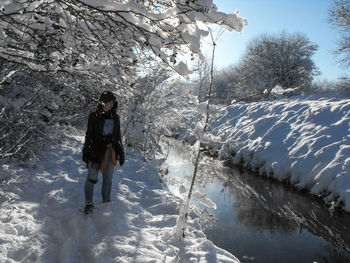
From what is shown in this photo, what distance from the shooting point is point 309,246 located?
541cm

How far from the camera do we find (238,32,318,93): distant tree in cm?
2983

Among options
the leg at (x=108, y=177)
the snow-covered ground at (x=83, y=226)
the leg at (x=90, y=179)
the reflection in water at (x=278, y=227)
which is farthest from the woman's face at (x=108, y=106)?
the reflection in water at (x=278, y=227)

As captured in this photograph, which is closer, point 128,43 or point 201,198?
point 128,43

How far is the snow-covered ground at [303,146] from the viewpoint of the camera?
7.83 metres

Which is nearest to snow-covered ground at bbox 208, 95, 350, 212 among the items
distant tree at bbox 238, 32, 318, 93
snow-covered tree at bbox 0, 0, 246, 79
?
snow-covered tree at bbox 0, 0, 246, 79

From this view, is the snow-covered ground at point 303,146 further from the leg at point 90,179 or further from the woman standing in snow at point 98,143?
the leg at point 90,179

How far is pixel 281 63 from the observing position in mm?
30172

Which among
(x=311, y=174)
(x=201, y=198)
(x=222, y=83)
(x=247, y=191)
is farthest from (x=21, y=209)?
(x=222, y=83)

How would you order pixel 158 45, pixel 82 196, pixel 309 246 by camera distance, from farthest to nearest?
pixel 309 246
pixel 82 196
pixel 158 45

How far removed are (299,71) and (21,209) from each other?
102 feet

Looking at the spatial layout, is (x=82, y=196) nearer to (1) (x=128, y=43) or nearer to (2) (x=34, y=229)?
(2) (x=34, y=229)

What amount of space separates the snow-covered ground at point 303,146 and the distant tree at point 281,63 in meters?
17.1

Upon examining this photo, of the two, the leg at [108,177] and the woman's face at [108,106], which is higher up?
the woman's face at [108,106]

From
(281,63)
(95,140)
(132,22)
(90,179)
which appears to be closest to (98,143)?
(95,140)
